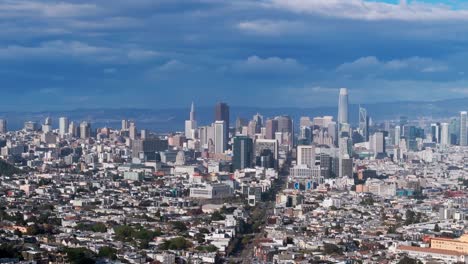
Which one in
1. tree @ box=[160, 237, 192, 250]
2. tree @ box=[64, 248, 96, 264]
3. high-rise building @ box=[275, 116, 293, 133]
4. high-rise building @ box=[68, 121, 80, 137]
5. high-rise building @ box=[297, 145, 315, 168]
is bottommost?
tree @ box=[160, 237, 192, 250]

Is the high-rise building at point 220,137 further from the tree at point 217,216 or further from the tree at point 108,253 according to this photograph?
the tree at point 108,253

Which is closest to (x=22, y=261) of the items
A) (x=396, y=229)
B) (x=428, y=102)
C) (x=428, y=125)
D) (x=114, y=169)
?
(x=396, y=229)

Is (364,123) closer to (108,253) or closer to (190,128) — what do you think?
(190,128)

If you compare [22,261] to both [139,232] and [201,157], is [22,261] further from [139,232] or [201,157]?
[201,157]

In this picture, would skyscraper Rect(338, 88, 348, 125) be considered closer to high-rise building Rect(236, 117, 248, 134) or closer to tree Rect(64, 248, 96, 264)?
high-rise building Rect(236, 117, 248, 134)

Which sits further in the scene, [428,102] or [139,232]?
[428,102]

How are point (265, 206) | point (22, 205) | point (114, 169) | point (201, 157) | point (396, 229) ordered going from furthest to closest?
point (201, 157) → point (114, 169) → point (265, 206) → point (22, 205) → point (396, 229)

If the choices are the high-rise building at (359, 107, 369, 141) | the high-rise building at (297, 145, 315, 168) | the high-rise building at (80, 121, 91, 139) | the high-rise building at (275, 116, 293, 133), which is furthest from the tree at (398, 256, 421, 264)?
the high-rise building at (80, 121, 91, 139)
